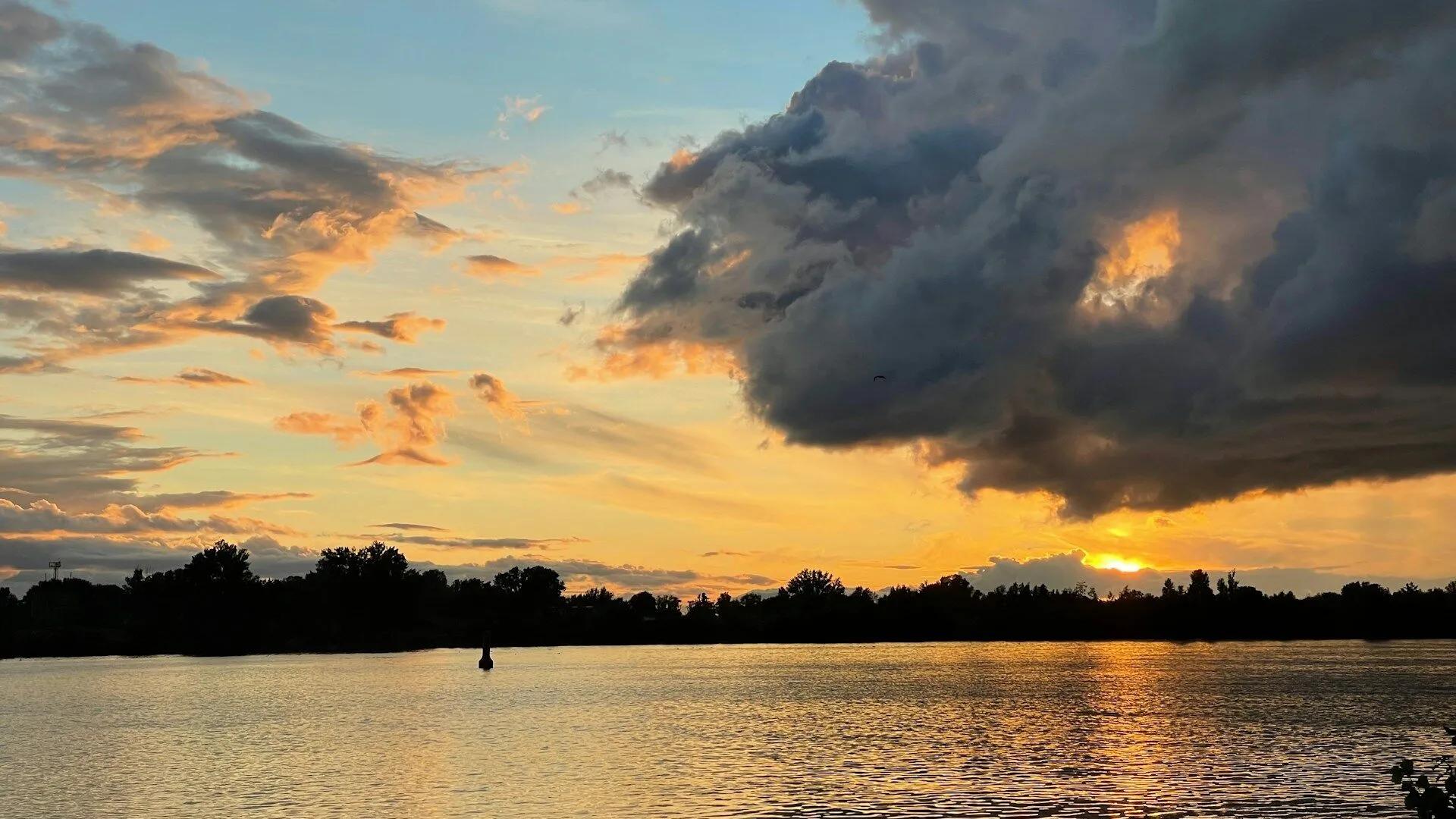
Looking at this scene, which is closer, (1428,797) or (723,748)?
(1428,797)

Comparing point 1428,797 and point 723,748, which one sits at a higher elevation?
point 1428,797

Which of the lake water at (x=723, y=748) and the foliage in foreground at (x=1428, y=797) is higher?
the foliage in foreground at (x=1428, y=797)

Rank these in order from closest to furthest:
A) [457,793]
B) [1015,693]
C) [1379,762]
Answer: [457,793] < [1379,762] < [1015,693]

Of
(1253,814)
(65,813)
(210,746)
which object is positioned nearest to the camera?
(1253,814)

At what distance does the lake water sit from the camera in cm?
5041

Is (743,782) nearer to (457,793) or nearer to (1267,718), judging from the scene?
(457,793)

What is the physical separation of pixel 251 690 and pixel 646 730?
6630 centimetres

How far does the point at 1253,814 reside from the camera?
45719 mm

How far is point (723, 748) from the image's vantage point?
7050 cm

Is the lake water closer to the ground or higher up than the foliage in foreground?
closer to the ground

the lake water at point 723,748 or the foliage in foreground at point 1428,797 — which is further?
the lake water at point 723,748

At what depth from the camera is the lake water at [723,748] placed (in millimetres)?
50406

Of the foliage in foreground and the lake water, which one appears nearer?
the foliage in foreground

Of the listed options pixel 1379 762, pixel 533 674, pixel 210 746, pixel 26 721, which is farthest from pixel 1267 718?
pixel 533 674
